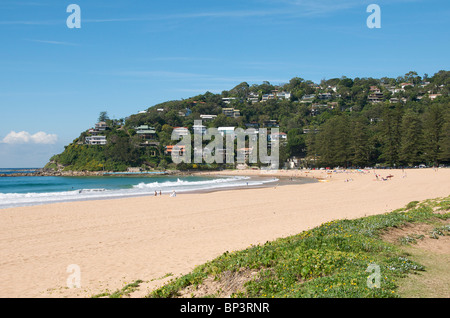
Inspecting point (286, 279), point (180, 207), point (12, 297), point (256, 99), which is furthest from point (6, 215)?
point (256, 99)

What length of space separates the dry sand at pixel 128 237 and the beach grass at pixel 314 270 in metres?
1.42

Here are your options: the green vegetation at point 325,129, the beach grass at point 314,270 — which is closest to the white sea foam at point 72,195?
the beach grass at point 314,270

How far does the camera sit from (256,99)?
196750 millimetres

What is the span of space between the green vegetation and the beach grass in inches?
2338

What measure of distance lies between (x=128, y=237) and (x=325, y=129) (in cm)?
7269

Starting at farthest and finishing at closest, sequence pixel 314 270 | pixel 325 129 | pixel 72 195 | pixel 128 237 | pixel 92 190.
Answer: pixel 325 129, pixel 92 190, pixel 72 195, pixel 128 237, pixel 314 270

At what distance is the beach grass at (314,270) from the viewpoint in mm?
5605

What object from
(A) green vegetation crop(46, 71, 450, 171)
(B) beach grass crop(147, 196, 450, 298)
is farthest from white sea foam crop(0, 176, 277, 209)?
(A) green vegetation crop(46, 71, 450, 171)

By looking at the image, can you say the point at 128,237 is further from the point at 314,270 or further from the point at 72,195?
the point at 72,195

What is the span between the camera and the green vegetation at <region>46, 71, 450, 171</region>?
63844 millimetres

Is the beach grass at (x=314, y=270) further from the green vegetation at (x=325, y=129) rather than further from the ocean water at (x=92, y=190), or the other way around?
the green vegetation at (x=325, y=129)

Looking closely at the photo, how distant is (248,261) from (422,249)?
434 centimetres

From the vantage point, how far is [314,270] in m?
6.50

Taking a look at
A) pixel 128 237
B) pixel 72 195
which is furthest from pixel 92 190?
pixel 128 237
